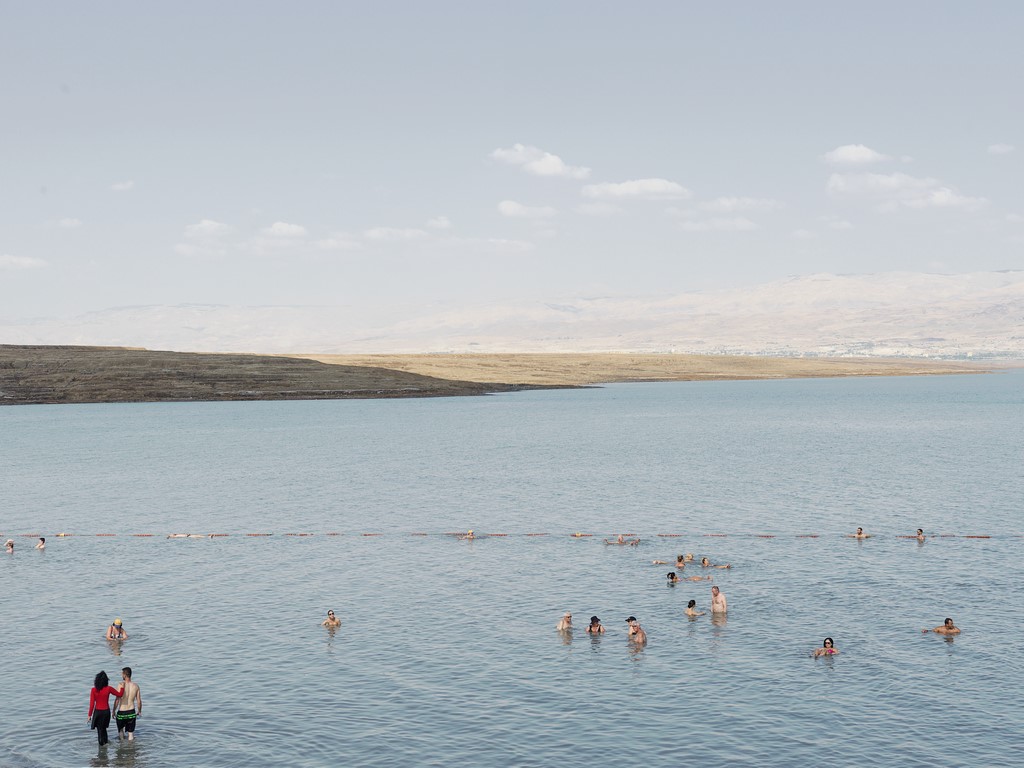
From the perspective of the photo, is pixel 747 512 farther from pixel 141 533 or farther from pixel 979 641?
pixel 141 533

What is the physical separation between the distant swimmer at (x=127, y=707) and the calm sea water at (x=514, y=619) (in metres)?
0.70

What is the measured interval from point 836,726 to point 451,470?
82.2 meters

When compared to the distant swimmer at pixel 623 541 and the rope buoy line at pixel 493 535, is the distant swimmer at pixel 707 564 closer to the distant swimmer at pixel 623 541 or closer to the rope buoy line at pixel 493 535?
the distant swimmer at pixel 623 541

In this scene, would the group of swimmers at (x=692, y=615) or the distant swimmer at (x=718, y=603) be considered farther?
the distant swimmer at (x=718, y=603)

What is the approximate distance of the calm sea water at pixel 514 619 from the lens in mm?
38312

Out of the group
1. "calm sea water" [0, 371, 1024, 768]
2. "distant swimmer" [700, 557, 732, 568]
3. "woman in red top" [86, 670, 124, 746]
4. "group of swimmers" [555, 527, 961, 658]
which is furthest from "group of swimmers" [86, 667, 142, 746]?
"distant swimmer" [700, 557, 732, 568]

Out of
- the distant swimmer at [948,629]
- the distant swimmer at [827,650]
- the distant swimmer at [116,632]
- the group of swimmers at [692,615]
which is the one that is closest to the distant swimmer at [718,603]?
the group of swimmers at [692,615]

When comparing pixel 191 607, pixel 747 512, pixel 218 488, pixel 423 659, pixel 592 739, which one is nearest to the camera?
pixel 592 739

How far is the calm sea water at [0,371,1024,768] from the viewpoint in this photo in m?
38.3

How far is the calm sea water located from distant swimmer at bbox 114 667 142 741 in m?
0.70

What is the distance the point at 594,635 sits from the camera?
4956 centimetres

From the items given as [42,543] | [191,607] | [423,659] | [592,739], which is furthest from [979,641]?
[42,543]

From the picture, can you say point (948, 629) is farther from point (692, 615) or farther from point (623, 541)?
point (623, 541)

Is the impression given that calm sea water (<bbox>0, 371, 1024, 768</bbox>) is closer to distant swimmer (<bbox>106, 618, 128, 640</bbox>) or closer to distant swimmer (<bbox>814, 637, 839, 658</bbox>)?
distant swimmer (<bbox>814, 637, 839, 658</bbox>)
